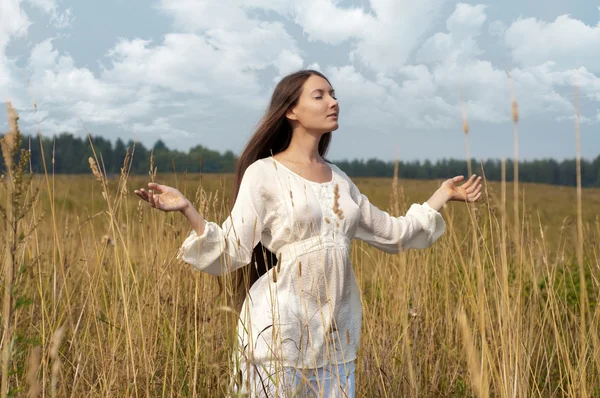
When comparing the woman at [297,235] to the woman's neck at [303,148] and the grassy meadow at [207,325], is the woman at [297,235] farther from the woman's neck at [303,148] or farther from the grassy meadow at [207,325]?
the grassy meadow at [207,325]

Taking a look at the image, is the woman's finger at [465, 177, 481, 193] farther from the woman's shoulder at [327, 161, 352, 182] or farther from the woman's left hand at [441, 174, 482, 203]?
the woman's shoulder at [327, 161, 352, 182]

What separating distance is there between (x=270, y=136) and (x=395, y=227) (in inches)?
25.6

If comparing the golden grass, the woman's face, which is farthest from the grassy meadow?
the woman's face

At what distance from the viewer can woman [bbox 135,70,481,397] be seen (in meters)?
2.16

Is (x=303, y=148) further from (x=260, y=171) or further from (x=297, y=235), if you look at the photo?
(x=297, y=235)

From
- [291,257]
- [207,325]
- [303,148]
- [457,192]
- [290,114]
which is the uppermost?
[290,114]

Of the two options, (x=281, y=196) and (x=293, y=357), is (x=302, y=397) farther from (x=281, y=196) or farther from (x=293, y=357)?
(x=281, y=196)

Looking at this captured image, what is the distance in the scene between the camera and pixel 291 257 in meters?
2.26

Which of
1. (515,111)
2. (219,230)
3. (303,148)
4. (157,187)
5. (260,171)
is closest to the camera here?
(515,111)

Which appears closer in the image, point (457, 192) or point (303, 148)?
point (303, 148)

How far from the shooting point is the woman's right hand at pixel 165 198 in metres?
2.03

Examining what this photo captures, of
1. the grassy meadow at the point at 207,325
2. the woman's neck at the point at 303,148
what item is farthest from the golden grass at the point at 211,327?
the woman's neck at the point at 303,148

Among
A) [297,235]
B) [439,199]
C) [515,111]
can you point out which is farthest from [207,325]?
[515,111]

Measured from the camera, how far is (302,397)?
7.28 feet
